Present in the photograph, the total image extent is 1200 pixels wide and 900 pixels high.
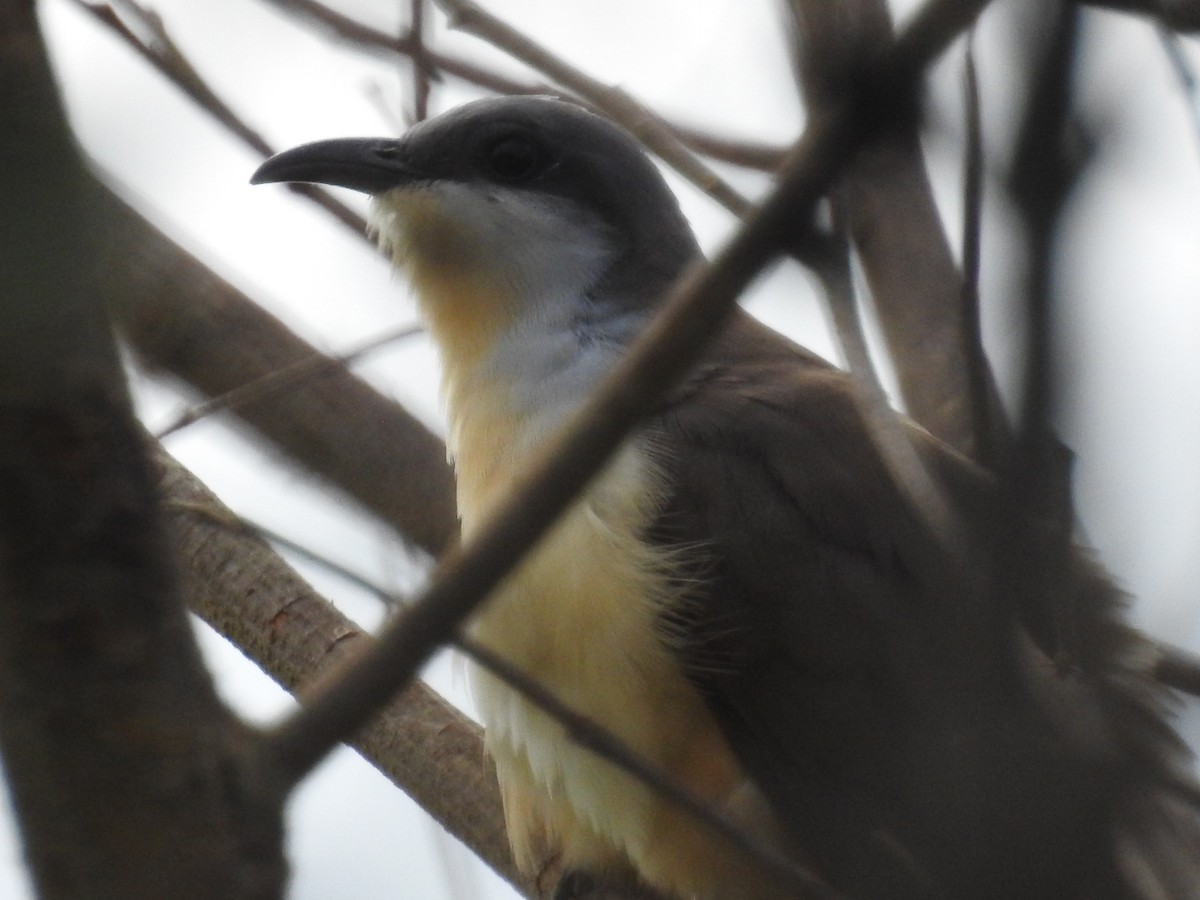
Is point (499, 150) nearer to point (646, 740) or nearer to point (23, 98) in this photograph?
point (646, 740)

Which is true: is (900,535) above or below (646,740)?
above

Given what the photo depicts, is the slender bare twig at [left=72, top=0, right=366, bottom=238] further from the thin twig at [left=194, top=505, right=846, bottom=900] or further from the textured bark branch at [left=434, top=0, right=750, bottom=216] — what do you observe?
the thin twig at [left=194, top=505, right=846, bottom=900]

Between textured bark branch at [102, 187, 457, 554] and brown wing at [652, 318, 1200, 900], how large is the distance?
2.50 feet

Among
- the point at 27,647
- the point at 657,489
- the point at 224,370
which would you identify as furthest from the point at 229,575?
the point at 27,647

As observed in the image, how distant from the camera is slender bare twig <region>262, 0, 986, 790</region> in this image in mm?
1733

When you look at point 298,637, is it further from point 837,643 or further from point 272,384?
point 837,643

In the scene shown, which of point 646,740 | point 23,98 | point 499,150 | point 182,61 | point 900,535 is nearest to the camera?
point 23,98

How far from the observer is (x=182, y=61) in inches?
171

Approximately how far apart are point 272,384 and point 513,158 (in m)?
1.27

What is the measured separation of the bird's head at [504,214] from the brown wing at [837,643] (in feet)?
1.59

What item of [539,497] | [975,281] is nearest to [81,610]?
[539,497]

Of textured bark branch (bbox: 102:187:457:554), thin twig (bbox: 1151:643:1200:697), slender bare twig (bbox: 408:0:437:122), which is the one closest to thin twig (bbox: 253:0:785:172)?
slender bare twig (bbox: 408:0:437:122)

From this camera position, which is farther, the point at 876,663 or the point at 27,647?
the point at 876,663

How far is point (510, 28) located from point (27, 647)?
3163 mm
